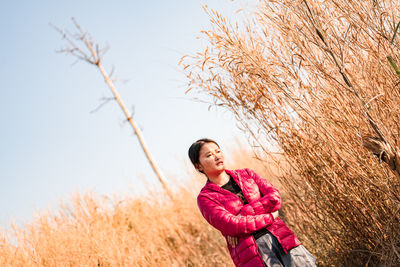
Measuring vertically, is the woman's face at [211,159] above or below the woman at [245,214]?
above

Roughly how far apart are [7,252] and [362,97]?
378 centimetres

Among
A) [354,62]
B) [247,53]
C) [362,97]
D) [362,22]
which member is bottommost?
[362,97]

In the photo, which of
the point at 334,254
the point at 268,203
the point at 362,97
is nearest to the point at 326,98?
the point at 362,97

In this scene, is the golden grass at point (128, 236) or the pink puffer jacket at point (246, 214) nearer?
the pink puffer jacket at point (246, 214)

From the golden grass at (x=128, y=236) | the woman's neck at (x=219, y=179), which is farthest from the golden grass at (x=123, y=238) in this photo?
the woman's neck at (x=219, y=179)

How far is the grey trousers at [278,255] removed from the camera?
1.74m

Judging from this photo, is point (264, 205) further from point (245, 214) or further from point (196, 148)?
point (196, 148)

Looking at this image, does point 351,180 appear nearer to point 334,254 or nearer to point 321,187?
point 321,187

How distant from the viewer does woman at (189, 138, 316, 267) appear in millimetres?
1744

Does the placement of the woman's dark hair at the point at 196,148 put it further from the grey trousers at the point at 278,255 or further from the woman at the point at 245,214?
the grey trousers at the point at 278,255

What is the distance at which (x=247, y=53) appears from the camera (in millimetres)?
1994

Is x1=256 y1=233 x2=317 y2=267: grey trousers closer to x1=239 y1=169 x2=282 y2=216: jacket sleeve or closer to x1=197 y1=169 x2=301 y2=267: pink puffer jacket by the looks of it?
x1=197 y1=169 x2=301 y2=267: pink puffer jacket

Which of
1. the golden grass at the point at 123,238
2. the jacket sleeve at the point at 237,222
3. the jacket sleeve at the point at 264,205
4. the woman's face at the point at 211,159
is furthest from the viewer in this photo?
the golden grass at the point at 123,238

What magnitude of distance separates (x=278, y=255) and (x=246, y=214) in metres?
0.27
